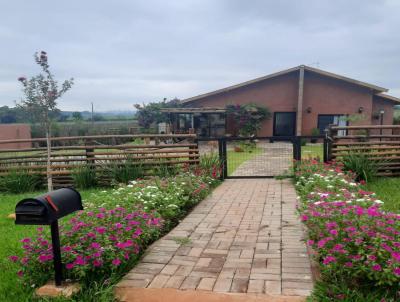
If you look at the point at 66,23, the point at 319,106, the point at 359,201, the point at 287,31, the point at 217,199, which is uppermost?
the point at 287,31

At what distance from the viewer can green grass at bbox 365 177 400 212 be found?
5090 millimetres

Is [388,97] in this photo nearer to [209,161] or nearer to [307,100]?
[307,100]

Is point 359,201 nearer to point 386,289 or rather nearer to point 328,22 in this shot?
point 386,289

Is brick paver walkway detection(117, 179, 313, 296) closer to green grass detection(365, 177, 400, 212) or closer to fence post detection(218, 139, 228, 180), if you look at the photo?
green grass detection(365, 177, 400, 212)

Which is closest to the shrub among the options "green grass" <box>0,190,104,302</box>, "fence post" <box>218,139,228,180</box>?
"fence post" <box>218,139,228,180</box>

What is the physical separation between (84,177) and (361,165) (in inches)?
258

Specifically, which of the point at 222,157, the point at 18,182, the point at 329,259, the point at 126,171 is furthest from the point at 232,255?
the point at 18,182

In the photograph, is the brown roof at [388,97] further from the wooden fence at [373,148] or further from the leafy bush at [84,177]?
the leafy bush at [84,177]

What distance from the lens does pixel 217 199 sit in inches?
237

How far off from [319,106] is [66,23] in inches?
660

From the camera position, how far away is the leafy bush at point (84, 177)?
7.68 meters

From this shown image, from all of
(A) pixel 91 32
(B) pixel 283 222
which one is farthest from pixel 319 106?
(B) pixel 283 222

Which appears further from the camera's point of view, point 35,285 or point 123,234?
point 123,234

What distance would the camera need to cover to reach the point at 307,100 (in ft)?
67.4
